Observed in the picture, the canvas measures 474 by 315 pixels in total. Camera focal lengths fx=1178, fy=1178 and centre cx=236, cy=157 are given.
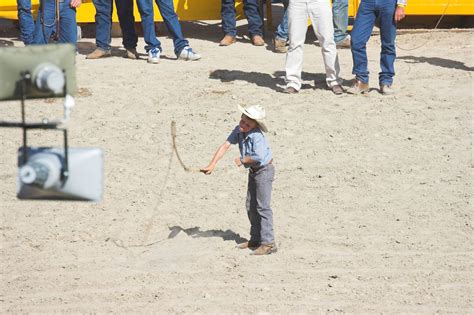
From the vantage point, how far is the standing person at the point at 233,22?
14.7 meters

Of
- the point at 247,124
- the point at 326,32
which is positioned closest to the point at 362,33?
the point at 326,32

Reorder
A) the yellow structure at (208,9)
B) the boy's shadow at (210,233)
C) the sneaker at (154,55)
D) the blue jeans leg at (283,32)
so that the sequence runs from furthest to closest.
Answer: the yellow structure at (208,9) < the blue jeans leg at (283,32) < the sneaker at (154,55) < the boy's shadow at (210,233)

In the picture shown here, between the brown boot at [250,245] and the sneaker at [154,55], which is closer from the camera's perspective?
the brown boot at [250,245]

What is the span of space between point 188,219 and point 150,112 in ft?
8.26

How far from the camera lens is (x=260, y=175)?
30.8 feet

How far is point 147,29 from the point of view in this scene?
45.2ft

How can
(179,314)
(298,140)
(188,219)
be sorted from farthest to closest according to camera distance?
(298,140) → (188,219) → (179,314)

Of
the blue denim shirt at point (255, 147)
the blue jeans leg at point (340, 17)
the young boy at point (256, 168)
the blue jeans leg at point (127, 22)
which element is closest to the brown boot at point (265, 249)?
the young boy at point (256, 168)

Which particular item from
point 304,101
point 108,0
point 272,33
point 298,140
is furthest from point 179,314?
point 272,33

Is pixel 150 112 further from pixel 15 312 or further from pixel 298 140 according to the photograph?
pixel 15 312

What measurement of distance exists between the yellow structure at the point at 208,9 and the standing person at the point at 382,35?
2.56 m

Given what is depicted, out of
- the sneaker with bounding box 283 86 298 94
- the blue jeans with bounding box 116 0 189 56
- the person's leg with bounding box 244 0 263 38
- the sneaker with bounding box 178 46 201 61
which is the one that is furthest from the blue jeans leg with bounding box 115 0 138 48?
the sneaker with bounding box 283 86 298 94

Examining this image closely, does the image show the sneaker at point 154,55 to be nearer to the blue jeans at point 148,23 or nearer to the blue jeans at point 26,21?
the blue jeans at point 148,23

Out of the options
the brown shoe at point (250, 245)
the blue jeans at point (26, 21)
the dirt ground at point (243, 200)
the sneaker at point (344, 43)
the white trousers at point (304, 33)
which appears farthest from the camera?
the sneaker at point (344, 43)
